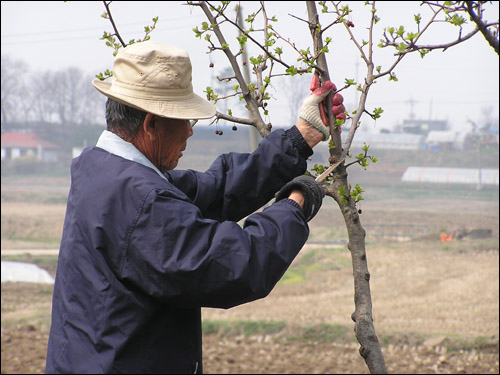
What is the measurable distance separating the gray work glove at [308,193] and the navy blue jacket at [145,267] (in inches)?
3.2

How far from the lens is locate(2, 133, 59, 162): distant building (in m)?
30.3

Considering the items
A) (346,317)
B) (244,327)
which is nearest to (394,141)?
(346,317)

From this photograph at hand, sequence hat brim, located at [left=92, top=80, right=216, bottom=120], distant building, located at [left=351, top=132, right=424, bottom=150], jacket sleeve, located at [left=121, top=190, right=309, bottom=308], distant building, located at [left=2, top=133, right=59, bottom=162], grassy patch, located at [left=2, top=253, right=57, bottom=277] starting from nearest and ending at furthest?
jacket sleeve, located at [left=121, top=190, right=309, bottom=308], hat brim, located at [left=92, top=80, right=216, bottom=120], grassy patch, located at [left=2, top=253, right=57, bottom=277], distant building, located at [left=351, top=132, right=424, bottom=150], distant building, located at [left=2, top=133, right=59, bottom=162]

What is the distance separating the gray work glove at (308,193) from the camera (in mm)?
1899

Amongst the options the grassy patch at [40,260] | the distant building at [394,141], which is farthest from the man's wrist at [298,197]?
the distant building at [394,141]

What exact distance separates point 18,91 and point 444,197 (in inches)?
862

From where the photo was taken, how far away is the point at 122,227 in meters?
1.66

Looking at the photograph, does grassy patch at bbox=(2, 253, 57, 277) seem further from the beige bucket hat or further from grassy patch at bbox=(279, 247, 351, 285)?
the beige bucket hat

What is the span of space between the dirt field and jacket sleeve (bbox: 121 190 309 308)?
4.64 m

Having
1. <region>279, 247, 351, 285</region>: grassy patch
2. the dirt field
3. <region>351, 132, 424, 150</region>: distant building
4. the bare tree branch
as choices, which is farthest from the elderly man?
<region>351, 132, 424, 150</region>: distant building

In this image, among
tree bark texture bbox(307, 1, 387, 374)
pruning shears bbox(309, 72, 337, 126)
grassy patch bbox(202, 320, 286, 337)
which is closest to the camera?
tree bark texture bbox(307, 1, 387, 374)

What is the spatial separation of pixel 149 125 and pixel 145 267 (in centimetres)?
50

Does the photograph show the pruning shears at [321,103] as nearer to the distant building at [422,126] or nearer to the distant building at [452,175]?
the distant building at [452,175]

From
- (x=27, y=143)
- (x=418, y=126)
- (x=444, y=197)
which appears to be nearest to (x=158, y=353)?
(x=444, y=197)
